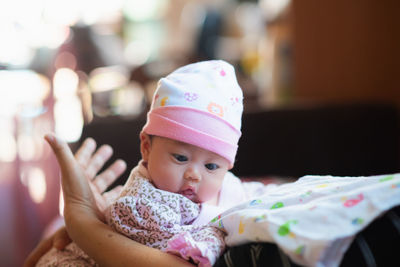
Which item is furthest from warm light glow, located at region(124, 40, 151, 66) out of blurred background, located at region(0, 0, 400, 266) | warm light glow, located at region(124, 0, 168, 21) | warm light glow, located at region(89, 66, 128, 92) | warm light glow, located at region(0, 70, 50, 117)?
warm light glow, located at region(0, 70, 50, 117)

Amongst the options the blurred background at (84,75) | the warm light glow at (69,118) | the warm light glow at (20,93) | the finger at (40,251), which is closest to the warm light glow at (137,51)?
the blurred background at (84,75)

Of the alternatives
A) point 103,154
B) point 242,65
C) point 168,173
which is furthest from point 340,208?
point 242,65

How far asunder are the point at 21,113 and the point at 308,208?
1365mm

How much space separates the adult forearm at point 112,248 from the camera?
67cm

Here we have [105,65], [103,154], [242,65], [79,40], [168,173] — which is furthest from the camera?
[242,65]

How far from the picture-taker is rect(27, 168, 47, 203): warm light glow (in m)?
1.71

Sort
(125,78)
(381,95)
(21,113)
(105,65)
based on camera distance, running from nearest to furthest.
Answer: (21,113) < (381,95) < (105,65) < (125,78)

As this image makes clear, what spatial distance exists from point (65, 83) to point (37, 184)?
2.01 ft

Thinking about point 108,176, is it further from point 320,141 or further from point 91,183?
point 320,141

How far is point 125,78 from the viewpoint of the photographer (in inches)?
154

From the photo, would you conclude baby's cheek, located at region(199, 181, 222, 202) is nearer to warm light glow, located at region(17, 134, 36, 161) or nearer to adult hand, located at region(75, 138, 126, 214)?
adult hand, located at region(75, 138, 126, 214)

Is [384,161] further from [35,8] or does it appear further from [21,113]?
[35,8]

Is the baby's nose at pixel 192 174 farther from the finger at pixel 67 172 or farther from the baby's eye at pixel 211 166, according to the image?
the finger at pixel 67 172

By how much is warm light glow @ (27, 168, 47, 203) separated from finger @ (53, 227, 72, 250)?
2.84 ft
